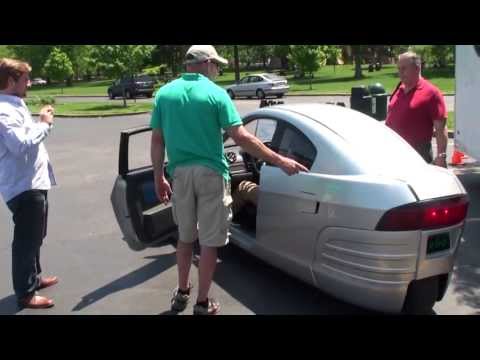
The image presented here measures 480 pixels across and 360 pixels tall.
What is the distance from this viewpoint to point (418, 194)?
3.28 metres

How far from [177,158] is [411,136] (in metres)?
2.47

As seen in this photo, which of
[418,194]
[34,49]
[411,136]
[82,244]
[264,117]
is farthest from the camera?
[34,49]

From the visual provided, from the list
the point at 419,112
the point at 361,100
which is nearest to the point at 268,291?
the point at 419,112

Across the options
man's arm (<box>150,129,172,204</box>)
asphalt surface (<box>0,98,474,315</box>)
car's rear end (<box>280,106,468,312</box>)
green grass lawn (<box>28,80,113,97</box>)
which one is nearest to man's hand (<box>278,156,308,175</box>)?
car's rear end (<box>280,106,468,312</box>)

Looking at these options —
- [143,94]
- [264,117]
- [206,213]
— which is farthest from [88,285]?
[143,94]

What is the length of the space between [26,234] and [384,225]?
8.64ft

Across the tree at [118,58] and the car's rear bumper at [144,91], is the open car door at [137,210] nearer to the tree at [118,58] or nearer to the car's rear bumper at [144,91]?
the tree at [118,58]

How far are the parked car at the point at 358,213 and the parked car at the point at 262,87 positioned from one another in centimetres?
2415

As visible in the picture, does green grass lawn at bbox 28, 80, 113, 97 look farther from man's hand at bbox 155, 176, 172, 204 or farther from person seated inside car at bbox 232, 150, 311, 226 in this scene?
man's hand at bbox 155, 176, 172, 204

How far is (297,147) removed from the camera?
403cm

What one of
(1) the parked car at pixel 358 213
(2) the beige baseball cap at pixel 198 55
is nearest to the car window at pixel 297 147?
(1) the parked car at pixel 358 213

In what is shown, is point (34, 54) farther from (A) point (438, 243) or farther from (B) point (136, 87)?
(A) point (438, 243)

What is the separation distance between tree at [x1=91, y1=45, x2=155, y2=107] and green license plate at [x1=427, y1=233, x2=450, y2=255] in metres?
22.9
